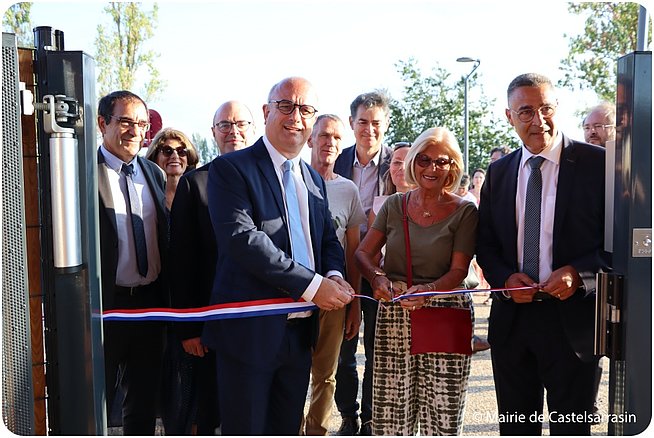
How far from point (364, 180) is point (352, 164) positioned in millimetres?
179

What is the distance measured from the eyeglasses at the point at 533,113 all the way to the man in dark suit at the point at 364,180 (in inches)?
61.3

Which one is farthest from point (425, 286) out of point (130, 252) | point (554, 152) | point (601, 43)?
point (601, 43)

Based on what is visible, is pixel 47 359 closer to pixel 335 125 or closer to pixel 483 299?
pixel 335 125

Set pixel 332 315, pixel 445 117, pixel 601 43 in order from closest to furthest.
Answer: pixel 332 315
pixel 601 43
pixel 445 117

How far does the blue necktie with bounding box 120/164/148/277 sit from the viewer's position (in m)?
3.70

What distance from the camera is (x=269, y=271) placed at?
3.01 m

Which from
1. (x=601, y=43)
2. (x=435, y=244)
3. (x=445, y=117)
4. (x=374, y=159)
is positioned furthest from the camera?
(x=445, y=117)

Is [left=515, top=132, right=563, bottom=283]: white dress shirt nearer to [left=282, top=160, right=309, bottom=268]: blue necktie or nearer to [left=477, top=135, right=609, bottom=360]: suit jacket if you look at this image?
[left=477, top=135, right=609, bottom=360]: suit jacket

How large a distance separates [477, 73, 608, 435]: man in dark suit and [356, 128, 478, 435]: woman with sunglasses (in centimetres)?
19

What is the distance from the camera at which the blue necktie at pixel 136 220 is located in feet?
12.1

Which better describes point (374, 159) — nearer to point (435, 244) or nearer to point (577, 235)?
point (435, 244)

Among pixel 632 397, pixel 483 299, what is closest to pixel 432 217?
pixel 632 397

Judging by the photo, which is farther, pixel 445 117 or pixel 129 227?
pixel 445 117

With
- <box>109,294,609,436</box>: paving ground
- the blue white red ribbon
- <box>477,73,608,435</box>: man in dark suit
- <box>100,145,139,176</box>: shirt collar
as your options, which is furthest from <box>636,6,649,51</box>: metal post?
<box>109,294,609,436</box>: paving ground
